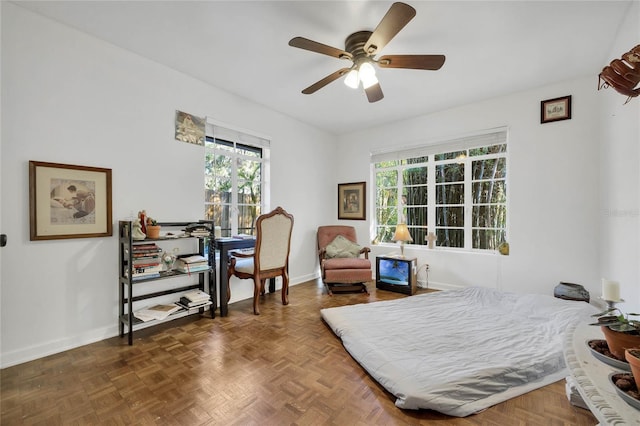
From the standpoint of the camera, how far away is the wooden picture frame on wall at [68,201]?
2.15 meters

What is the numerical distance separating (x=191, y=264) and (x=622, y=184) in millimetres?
4161

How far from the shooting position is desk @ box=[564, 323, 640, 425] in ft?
2.55

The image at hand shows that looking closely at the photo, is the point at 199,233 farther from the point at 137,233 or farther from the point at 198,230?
the point at 137,233

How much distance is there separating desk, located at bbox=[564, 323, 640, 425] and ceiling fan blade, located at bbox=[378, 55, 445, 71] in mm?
2006

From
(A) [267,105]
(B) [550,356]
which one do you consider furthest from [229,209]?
(B) [550,356]

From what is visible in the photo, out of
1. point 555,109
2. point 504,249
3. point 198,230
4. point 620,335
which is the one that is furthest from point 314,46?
point 504,249

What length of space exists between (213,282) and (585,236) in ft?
14.4

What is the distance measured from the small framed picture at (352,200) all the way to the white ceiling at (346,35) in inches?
76.6

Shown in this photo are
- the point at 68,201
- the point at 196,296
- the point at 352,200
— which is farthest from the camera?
the point at 352,200

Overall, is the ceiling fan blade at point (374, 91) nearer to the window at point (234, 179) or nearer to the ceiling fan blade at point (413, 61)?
the ceiling fan blade at point (413, 61)

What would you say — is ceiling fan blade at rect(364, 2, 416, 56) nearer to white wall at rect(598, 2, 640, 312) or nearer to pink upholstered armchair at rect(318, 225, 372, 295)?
white wall at rect(598, 2, 640, 312)

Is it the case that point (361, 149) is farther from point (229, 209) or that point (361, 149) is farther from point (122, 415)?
point (122, 415)

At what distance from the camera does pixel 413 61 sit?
2.18 meters

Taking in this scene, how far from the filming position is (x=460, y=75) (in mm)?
3074
